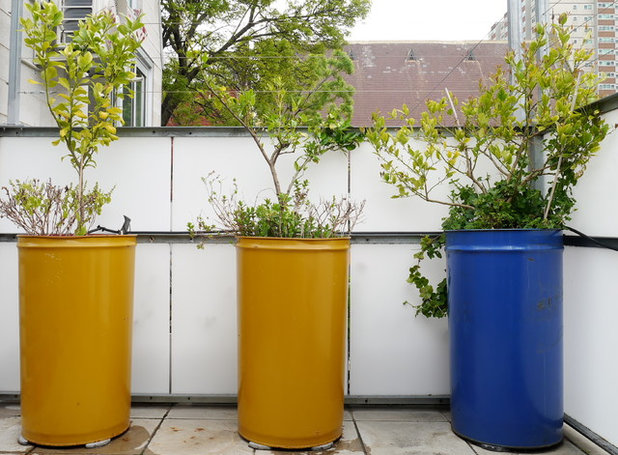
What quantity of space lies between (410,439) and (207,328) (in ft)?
3.50

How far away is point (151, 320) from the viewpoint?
255cm

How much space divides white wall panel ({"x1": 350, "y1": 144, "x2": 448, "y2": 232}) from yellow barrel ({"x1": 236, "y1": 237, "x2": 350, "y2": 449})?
1.79 feet

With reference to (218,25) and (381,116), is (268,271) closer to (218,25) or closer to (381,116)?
(381,116)

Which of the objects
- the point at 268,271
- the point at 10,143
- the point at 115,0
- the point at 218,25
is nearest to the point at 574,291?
the point at 268,271

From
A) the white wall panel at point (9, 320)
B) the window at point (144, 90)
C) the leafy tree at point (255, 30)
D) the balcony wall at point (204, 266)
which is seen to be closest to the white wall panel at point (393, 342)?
the balcony wall at point (204, 266)

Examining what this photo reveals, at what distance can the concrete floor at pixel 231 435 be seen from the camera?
2.01 m

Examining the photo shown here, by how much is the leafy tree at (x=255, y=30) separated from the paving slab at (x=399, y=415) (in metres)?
9.43

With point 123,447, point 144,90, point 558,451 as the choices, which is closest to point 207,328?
point 123,447

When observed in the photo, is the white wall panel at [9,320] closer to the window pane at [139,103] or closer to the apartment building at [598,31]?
the apartment building at [598,31]

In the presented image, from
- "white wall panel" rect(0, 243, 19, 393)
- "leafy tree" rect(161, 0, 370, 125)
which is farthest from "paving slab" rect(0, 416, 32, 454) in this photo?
"leafy tree" rect(161, 0, 370, 125)

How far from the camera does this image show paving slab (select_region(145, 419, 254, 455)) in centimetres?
200

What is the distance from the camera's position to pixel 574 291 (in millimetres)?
2156

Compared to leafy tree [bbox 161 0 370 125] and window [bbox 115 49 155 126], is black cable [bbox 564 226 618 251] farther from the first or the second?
leafy tree [bbox 161 0 370 125]

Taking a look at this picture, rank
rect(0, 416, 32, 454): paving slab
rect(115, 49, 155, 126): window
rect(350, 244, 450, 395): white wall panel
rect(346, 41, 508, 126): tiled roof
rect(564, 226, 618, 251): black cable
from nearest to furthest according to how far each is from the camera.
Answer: rect(564, 226, 618, 251): black cable < rect(0, 416, 32, 454): paving slab < rect(350, 244, 450, 395): white wall panel < rect(115, 49, 155, 126): window < rect(346, 41, 508, 126): tiled roof
